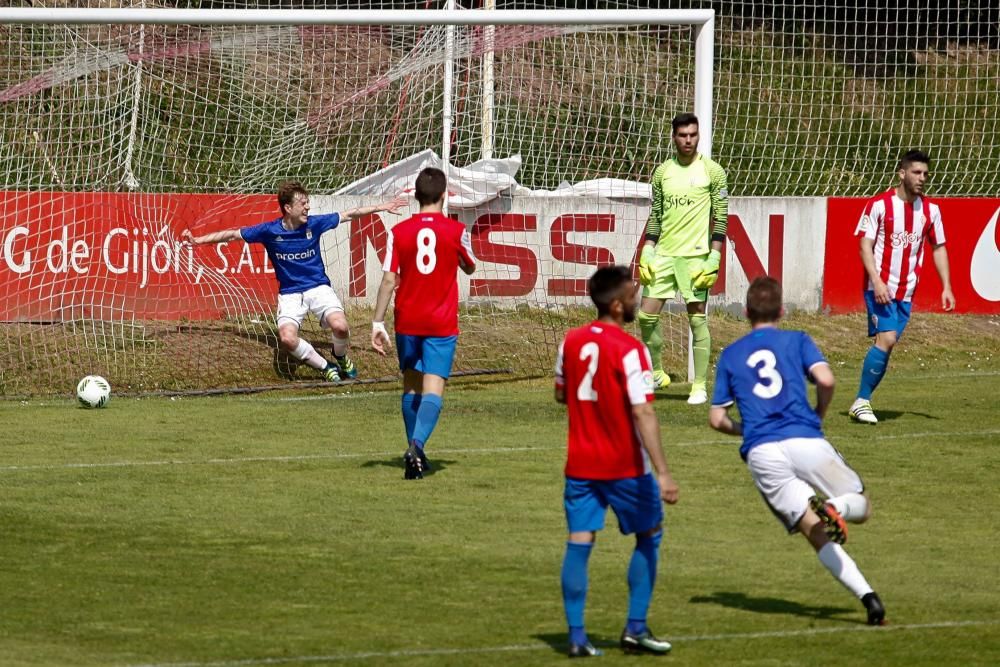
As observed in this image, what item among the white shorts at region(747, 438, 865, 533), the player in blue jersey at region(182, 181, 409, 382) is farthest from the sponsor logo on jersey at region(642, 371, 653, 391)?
the player in blue jersey at region(182, 181, 409, 382)

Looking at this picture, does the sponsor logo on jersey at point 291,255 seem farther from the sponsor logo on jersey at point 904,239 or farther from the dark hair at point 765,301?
the dark hair at point 765,301

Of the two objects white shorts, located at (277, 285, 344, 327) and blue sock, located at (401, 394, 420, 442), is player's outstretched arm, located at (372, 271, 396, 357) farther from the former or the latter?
white shorts, located at (277, 285, 344, 327)

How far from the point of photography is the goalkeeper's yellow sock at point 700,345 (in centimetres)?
1387

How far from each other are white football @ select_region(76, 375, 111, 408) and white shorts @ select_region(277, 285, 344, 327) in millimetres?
1825

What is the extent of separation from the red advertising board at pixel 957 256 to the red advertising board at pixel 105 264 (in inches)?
277

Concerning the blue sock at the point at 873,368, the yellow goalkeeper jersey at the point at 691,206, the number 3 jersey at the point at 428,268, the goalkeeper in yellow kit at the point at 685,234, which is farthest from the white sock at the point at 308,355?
the blue sock at the point at 873,368

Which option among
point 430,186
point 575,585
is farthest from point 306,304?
point 575,585

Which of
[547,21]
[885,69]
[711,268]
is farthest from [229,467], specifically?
[885,69]

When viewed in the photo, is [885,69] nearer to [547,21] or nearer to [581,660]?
[547,21]

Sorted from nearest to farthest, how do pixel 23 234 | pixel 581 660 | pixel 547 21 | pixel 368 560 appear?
pixel 581 660
pixel 368 560
pixel 547 21
pixel 23 234

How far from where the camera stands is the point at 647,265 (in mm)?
13523

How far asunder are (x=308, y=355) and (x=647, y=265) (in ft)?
11.7

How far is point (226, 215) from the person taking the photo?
1784cm

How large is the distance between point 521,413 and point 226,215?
18.7 feet
